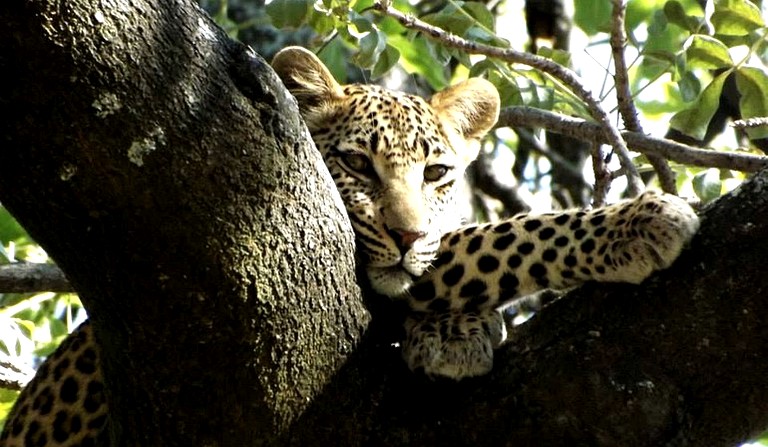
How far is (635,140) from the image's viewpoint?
5824 millimetres

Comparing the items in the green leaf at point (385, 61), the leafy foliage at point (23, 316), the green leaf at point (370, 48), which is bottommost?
the leafy foliage at point (23, 316)

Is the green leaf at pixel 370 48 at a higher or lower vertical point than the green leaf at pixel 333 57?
higher

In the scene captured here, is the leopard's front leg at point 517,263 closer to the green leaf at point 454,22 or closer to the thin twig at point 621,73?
the thin twig at point 621,73

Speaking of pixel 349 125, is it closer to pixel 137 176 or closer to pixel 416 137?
pixel 416 137

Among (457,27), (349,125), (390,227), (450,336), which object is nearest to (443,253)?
(390,227)

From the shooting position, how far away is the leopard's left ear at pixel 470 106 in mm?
5988

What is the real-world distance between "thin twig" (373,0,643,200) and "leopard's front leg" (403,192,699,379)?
846mm

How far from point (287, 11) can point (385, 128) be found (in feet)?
2.20

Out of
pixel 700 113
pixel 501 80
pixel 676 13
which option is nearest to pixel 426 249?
pixel 700 113

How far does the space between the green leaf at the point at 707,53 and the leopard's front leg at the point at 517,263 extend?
44.7 inches

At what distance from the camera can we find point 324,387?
3.91 m

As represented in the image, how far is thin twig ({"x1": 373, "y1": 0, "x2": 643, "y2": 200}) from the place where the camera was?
5.47 metres

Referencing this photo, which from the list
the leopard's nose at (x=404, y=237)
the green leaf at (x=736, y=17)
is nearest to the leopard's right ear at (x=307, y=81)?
the leopard's nose at (x=404, y=237)

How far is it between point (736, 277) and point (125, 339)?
1694 mm
